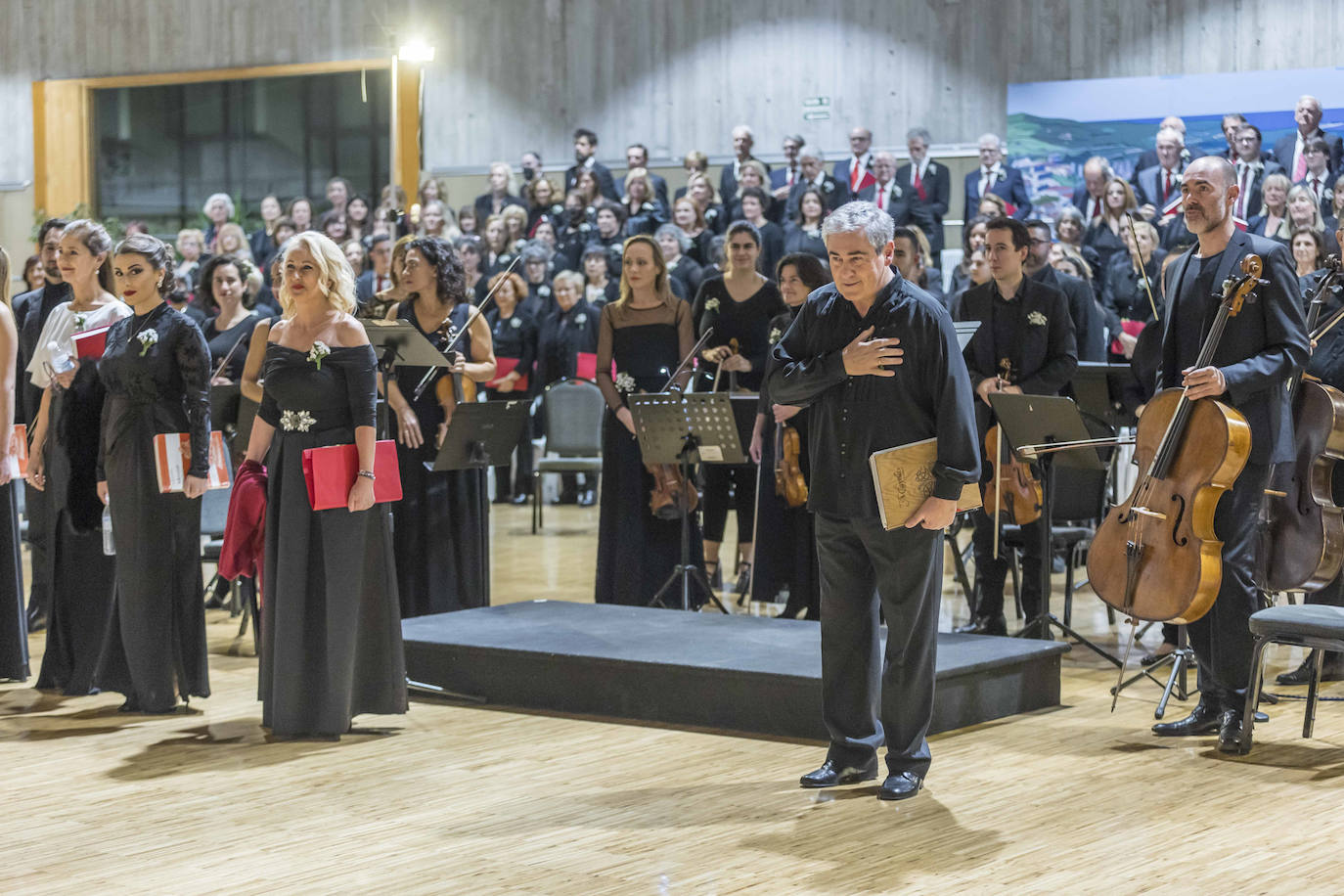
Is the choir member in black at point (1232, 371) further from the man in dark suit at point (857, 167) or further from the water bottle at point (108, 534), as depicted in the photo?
the man in dark suit at point (857, 167)

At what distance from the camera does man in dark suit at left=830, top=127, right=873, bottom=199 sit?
1153 centimetres

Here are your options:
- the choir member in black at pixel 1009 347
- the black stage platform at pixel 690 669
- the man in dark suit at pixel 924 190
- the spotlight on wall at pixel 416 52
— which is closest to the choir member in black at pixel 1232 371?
the black stage platform at pixel 690 669

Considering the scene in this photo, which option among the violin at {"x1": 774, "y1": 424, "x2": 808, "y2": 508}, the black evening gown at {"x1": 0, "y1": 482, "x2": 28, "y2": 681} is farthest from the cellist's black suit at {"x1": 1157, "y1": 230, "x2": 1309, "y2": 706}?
the black evening gown at {"x1": 0, "y1": 482, "x2": 28, "y2": 681}

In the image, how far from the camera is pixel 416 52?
12867mm

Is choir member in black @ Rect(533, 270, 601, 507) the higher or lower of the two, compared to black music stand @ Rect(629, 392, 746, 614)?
higher

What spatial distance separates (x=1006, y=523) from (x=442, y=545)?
2.05 m

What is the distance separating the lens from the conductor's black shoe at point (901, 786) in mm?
3783

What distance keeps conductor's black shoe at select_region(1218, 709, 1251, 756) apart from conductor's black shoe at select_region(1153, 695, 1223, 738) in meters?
0.13

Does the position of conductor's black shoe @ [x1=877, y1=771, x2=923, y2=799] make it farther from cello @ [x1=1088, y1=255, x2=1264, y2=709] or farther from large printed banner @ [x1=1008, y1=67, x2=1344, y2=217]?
large printed banner @ [x1=1008, y1=67, x2=1344, y2=217]

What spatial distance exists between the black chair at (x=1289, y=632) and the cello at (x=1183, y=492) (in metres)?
0.15

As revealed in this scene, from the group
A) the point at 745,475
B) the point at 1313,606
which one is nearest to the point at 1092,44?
the point at 745,475

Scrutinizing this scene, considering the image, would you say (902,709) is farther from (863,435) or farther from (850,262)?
(850,262)

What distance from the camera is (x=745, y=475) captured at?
270 inches

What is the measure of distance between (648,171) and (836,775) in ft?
28.8
